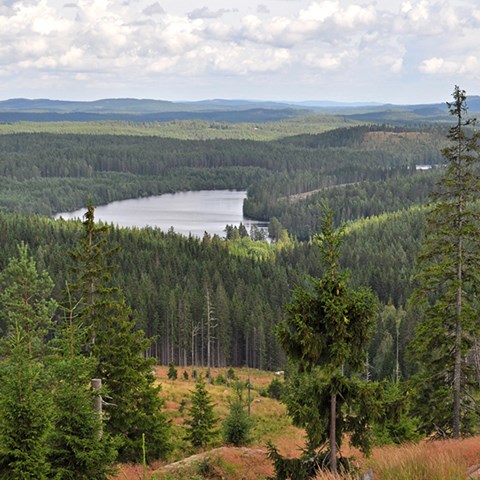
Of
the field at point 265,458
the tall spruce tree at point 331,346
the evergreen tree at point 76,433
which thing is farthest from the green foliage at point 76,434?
the tall spruce tree at point 331,346

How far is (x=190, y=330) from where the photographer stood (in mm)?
95688

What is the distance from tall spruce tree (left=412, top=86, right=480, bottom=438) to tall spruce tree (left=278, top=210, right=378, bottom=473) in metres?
9.53

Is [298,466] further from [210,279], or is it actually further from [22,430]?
[210,279]

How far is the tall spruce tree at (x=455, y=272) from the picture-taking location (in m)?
24.1

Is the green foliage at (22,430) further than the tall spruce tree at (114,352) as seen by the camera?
No

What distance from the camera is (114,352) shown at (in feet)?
85.2

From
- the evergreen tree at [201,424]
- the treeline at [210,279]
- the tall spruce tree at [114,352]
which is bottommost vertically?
the treeline at [210,279]

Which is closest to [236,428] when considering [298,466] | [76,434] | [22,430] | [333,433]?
[76,434]

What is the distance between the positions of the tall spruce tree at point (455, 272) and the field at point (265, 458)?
300cm

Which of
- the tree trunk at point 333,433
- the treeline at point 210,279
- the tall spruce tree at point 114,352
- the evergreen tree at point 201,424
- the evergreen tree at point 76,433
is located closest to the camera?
the tree trunk at point 333,433

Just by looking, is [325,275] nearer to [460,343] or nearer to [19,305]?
[460,343]

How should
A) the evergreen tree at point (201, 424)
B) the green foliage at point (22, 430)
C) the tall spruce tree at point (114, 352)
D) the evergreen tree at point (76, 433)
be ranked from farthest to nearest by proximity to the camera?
the evergreen tree at point (201, 424) → the tall spruce tree at point (114, 352) → the evergreen tree at point (76, 433) → the green foliage at point (22, 430)

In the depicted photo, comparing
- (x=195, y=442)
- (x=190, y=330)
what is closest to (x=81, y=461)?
(x=195, y=442)

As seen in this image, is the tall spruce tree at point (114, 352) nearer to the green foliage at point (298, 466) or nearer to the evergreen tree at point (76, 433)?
the evergreen tree at point (76, 433)
